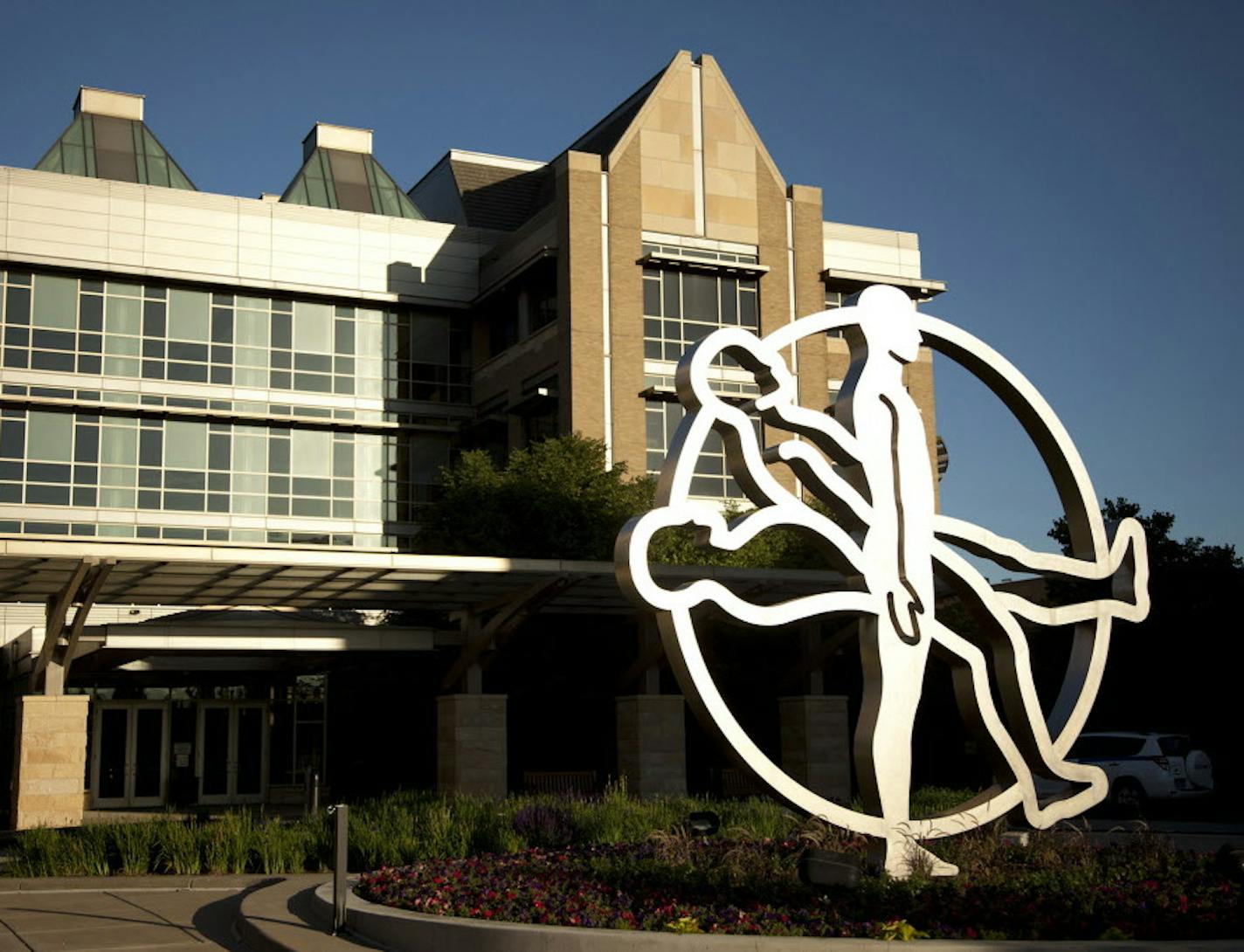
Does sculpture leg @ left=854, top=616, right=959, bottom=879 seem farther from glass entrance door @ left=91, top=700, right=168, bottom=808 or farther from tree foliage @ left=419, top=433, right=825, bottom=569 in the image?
glass entrance door @ left=91, top=700, right=168, bottom=808

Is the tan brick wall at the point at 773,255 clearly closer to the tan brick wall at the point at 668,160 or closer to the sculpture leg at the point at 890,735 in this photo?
the tan brick wall at the point at 668,160

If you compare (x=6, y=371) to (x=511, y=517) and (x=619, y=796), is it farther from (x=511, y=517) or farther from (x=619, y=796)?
(x=619, y=796)

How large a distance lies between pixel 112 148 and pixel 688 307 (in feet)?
64.8

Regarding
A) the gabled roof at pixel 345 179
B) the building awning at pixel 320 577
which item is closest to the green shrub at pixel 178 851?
the building awning at pixel 320 577

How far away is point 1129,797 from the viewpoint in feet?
87.8

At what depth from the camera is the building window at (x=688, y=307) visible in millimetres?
41781

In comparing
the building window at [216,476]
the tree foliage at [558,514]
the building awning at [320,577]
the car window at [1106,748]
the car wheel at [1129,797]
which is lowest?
the car wheel at [1129,797]

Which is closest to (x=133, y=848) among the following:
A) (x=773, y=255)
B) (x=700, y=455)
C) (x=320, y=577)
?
(x=320, y=577)

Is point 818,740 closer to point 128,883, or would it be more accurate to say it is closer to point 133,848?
point 133,848

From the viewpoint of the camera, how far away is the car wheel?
2670cm

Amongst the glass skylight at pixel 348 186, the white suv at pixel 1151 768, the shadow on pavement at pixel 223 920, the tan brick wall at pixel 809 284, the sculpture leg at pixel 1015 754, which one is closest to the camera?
the shadow on pavement at pixel 223 920

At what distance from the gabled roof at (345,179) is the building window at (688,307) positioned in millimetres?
12616

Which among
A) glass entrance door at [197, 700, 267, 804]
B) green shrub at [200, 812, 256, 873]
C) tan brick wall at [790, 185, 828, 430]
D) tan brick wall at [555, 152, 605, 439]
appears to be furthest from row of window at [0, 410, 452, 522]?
green shrub at [200, 812, 256, 873]

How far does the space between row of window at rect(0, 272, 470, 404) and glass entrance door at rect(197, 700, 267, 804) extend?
10576 millimetres
